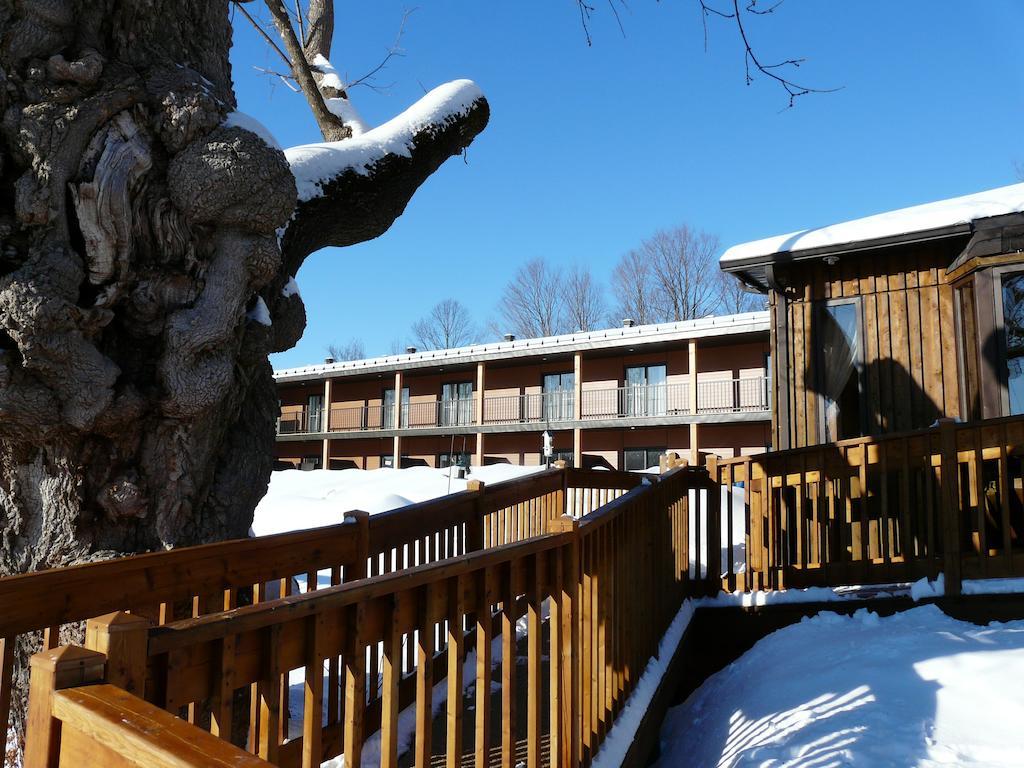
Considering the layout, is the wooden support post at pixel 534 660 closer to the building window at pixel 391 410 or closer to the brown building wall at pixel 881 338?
the brown building wall at pixel 881 338

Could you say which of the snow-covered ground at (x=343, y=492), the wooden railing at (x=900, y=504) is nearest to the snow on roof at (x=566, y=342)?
the snow-covered ground at (x=343, y=492)

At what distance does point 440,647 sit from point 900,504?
449 centimetres

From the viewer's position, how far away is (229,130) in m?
4.05

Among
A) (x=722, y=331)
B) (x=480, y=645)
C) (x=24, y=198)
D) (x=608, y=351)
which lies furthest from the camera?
(x=608, y=351)

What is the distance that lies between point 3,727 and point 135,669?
127cm

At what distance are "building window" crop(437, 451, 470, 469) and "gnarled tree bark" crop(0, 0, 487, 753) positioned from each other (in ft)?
69.6

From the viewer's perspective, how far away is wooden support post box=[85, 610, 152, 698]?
1353 millimetres

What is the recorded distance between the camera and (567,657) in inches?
110

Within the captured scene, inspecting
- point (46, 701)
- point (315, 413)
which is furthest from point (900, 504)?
point (315, 413)

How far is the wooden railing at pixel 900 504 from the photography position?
17.7 feet

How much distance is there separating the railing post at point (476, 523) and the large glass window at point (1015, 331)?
5.94 meters

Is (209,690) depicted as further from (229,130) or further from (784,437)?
(784,437)

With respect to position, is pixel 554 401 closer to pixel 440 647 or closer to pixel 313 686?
pixel 440 647

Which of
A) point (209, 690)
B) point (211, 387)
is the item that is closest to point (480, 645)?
point (209, 690)
